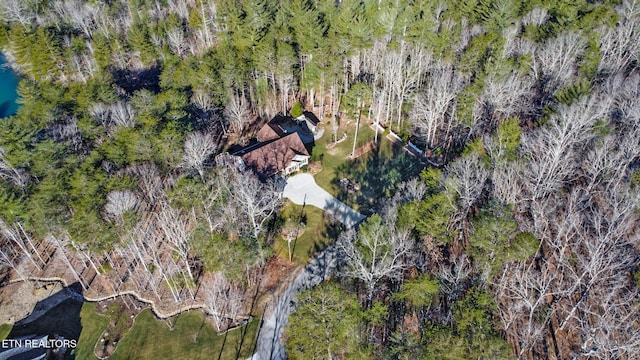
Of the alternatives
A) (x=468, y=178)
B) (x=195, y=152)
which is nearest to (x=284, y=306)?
(x=195, y=152)

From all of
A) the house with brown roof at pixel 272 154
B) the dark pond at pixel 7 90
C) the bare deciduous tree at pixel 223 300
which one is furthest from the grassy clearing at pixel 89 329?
Result: the dark pond at pixel 7 90

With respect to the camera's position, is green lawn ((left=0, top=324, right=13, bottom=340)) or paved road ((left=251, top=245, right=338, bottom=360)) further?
green lawn ((left=0, top=324, right=13, bottom=340))

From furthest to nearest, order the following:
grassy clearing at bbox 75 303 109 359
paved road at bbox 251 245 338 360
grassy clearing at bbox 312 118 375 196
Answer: grassy clearing at bbox 312 118 375 196
grassy clearing at bbox 75 303 109 359
paved road at bbox 251 245 338 360

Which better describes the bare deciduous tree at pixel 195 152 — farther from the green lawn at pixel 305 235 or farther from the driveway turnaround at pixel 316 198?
the green lawn at pixel 305 235

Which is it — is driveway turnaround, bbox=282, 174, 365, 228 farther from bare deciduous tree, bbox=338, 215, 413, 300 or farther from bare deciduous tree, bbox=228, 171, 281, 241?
bare deciduous tree, bbox=338, 215, 413, 300

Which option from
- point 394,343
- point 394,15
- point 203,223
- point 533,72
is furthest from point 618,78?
point 203,223

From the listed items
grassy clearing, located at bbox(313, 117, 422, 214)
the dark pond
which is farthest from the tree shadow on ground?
the dark pond

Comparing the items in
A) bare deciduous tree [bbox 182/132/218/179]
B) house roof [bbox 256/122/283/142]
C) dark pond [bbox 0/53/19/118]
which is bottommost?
dark pond [bbox 0/53/19/118]

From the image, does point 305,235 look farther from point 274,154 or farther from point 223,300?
point 274,154
